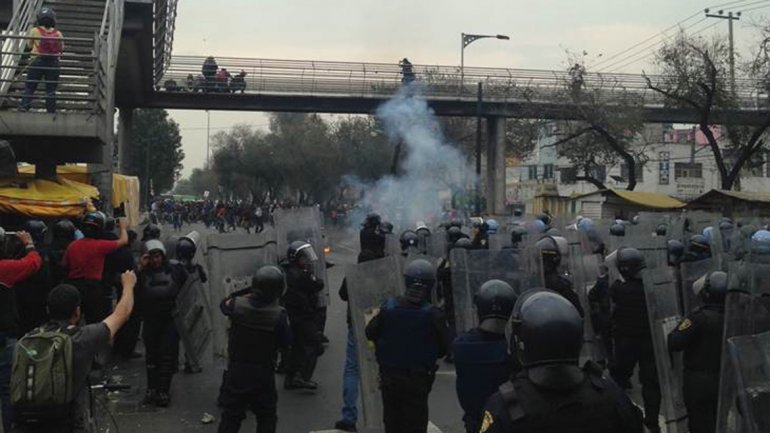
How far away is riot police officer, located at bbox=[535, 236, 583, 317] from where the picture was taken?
6684mm

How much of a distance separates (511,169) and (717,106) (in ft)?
175

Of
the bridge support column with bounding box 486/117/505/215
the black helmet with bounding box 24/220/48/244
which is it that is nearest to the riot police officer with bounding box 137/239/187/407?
the black helmet with bounding box 24/220/48/244

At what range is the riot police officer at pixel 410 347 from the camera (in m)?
5.06

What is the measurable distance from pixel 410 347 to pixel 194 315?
11.5ft

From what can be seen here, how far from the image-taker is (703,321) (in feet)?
15.7

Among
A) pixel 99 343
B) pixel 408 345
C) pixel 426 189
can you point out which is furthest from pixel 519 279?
pixel 426 189

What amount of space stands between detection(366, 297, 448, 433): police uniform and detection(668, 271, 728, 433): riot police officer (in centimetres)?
158

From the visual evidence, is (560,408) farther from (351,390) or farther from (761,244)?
(761,244)

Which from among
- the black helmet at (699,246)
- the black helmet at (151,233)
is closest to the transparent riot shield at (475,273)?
the black helmet at (699,246)

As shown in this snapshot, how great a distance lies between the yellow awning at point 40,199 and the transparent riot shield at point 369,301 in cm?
619

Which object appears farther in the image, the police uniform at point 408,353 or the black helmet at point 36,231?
the black helmet at point 36,231

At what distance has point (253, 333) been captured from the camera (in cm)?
509

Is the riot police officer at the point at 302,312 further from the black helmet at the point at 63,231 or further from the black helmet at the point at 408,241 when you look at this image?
the black helmet at the point at 408,241

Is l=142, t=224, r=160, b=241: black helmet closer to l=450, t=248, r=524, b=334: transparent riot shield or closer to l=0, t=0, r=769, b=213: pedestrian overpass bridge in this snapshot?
l=450, t=248, r=524, b=334: transparent riot shield
